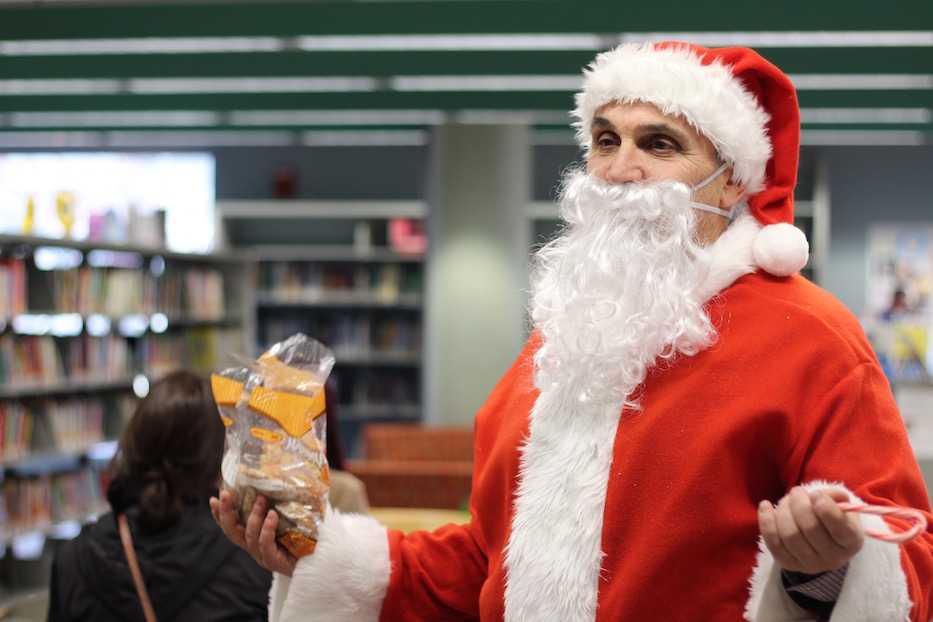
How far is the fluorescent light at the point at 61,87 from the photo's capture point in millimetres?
6416

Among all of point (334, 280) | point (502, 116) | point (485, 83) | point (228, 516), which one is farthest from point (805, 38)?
point (334, 280)

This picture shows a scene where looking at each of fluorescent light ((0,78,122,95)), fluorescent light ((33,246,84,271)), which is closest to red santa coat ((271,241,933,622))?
fluorescent light ((33,246,84,271))

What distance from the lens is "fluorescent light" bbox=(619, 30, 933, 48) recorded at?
15.8ft

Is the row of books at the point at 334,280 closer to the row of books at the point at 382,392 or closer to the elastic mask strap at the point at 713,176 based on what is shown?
the row of books at the point at 382,392

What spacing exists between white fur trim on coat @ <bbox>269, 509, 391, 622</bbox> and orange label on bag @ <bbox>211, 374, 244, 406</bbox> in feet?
0.76

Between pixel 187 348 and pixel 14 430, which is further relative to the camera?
pixel 187 348

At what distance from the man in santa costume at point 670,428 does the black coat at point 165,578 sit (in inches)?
20.1

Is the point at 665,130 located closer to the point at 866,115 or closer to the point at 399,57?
the point at 399,57

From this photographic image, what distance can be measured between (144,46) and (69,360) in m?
1.96

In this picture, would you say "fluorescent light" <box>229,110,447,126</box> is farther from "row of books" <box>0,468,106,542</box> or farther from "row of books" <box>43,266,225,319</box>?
"row of books" <box>0,468,106,542</box>

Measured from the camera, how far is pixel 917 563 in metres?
1.05

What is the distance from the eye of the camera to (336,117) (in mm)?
7719

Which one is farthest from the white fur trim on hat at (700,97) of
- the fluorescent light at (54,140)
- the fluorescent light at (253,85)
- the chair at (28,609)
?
the fluorescent light at (54,140)

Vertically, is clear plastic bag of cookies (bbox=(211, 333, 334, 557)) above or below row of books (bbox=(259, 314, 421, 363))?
above
